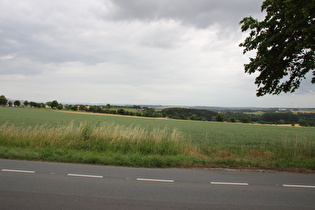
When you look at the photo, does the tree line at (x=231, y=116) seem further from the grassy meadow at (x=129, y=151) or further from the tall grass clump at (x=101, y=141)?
the tall grass clump at (x=101, y=141)

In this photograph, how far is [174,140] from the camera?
1016cm

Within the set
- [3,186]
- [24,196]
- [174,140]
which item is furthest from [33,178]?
[174,140]

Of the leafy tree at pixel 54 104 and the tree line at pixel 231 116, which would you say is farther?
the leafy tree at pixel 54 104

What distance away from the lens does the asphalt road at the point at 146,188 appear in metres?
3.88

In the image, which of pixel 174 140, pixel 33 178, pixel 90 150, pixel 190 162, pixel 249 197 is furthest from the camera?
pixel 174 140

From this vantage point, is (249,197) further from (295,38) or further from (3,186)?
(295,38)

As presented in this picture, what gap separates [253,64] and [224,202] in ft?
30.0

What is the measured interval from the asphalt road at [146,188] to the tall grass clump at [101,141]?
2669mm

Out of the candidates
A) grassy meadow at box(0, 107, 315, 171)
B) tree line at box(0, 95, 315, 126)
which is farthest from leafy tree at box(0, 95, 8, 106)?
grassy meadow at box(0, 107, 315, 171)

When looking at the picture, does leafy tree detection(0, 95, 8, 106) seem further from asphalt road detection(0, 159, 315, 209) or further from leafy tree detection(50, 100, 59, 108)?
asphalt road detection(0, 159, 315, 209)

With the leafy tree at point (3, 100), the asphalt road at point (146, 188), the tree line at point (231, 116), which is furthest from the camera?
the leafy tree at point (3, 100)

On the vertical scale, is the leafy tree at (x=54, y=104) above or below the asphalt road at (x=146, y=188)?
above

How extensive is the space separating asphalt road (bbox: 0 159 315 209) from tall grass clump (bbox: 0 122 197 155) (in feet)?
8.76

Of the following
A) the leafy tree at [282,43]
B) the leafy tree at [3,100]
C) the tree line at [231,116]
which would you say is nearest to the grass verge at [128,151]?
the leafy tree at [282,43]
